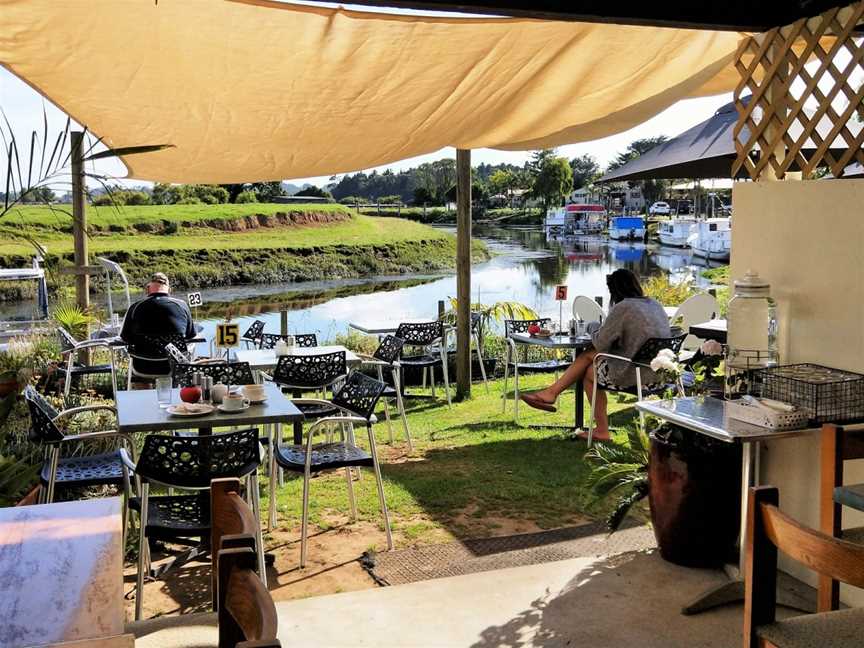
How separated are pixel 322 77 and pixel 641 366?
3292 millimetres

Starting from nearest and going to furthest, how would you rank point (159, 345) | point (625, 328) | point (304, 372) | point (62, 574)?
point (62, 574)
point (304, 372)
point (625, 328)
point (159, 345)

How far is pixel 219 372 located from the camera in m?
5.29

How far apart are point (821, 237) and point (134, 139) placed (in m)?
3.46

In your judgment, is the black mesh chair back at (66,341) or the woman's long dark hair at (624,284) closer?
the woman's long dark hair at (624,284)

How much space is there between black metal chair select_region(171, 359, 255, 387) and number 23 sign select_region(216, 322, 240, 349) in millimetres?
150

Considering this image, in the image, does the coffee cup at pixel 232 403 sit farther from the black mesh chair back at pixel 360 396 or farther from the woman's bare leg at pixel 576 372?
the woman's bare leg at pixel 576 372

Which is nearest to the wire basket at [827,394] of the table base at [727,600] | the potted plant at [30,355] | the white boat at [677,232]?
the table base at [727,600]

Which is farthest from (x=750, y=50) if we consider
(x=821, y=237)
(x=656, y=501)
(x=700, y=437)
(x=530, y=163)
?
(x=530, y=163)

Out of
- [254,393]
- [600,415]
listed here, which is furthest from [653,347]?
[254,393]

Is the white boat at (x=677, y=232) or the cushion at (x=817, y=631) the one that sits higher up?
the white boat at (x=677, y=232)

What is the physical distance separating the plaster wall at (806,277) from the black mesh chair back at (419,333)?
4049mm

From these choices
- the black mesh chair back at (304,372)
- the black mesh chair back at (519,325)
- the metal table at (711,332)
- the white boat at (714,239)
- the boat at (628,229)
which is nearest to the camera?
the metal table at (711,332)

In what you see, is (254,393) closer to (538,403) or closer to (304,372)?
(304,372)

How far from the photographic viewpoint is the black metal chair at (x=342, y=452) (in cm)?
430
